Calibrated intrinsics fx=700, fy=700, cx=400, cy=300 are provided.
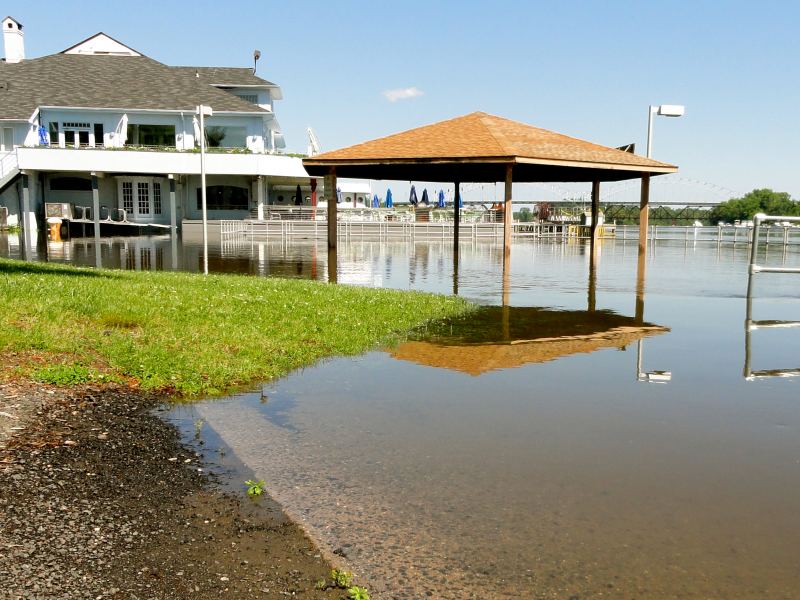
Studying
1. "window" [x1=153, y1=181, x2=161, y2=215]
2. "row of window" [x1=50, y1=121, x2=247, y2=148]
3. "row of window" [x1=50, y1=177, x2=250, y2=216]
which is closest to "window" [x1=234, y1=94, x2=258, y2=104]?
"row of window" [x1=50, y1=121, x2=247, y2=148]

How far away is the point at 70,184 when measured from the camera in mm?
46875

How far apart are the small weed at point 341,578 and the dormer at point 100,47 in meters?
59.8

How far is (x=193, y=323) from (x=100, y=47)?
181ft

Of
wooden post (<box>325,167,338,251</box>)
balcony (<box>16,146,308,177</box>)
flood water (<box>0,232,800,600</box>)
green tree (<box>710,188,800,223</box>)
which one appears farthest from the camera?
green tree (<box>710,188,800,223</box>)

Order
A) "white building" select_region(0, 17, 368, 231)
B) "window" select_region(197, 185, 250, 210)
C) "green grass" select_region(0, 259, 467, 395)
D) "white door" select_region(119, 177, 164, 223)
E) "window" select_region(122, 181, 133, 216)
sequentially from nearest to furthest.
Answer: "green grass" select_region(0, 259, 467, 395), "white building" select_region(0, 17, 368, 231), "white door" select_region(119, 177, 164, 223), "window" select_region(122, 181, 133, 216), "window" select_region(197, 185, 250, 210)

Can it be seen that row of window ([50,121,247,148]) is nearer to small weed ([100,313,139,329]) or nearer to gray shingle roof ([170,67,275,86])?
gray shingle roof ([170,67,275,86])

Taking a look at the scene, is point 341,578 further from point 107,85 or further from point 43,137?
point 107,85

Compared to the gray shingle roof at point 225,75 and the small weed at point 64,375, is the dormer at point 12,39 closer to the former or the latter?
the gray shingle roof at point 225,75

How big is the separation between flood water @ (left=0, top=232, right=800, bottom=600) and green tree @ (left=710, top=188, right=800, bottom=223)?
162 m

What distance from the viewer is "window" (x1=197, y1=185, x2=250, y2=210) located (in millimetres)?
48906

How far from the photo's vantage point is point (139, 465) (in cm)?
485

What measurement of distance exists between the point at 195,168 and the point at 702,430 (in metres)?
43.0

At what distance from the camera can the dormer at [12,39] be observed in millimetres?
51469

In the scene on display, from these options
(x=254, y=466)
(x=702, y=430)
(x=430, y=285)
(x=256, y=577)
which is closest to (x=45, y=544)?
(x=256, y=577)
